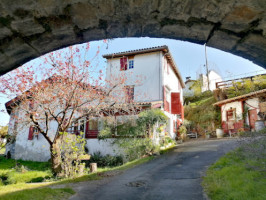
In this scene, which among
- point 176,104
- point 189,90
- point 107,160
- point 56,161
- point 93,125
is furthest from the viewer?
point 189,90

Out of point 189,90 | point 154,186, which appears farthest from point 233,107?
point 154,186

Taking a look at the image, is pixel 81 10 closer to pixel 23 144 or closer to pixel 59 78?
pixel 59 78

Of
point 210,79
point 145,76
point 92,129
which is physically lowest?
point 92,129

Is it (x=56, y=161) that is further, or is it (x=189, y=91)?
(x=189, y=91)

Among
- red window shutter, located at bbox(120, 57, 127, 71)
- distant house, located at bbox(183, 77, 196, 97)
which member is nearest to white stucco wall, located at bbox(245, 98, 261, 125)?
red window shutter, located at bbox(120, 57, 127, 71)

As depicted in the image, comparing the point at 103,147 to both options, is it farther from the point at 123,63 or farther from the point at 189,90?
the point at 189,90

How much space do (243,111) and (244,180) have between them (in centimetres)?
1270

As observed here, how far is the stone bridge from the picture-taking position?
1.68 metres

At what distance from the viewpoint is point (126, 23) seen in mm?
1928

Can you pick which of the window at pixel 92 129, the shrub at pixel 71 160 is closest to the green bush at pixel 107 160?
the window at pixel 92 129

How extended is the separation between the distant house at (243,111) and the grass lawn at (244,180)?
8650 millimetres

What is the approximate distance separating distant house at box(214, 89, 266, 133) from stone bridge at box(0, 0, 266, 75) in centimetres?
1356

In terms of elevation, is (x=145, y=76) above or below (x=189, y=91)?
below

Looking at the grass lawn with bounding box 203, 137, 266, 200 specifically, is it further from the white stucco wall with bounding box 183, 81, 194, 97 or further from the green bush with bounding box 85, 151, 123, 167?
the white stucco wall with bounding box 183, 81, 194, 97
